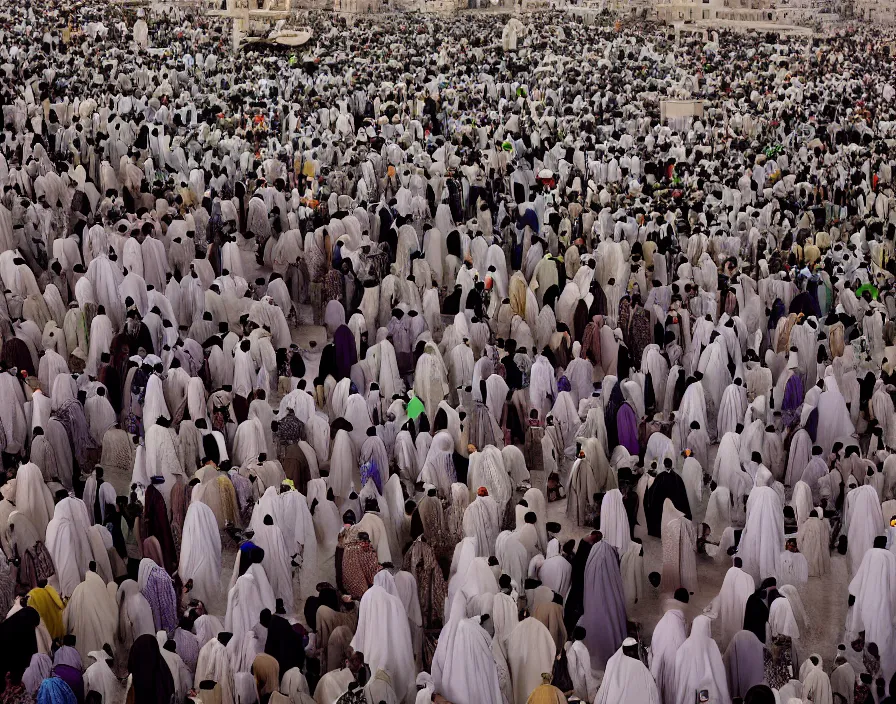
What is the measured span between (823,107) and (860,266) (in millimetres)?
10554

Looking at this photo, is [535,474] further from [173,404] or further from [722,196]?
[722,196]

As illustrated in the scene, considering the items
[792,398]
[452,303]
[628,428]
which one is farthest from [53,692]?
[452,303]

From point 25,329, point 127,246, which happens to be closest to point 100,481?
point 25,329

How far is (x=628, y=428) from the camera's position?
30.6 feet

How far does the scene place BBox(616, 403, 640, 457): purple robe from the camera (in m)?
9.28

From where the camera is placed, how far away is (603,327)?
35.8 ft

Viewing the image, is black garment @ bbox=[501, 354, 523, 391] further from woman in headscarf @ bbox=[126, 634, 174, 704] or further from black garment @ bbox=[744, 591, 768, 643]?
woman in headscarf @ bbox=[126, 634, 174, 704]

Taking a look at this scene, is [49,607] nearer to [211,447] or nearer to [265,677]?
[265,677]

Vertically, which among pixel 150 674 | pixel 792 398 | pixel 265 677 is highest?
pixel 792 398

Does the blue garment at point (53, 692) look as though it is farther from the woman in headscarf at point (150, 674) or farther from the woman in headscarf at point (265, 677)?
the woman in headscarf at point (265, 677)

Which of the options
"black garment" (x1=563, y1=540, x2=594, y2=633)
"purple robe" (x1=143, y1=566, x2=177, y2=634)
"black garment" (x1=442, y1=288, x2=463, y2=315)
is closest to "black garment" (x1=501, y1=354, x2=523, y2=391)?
"black garment" (x1=442, y1=288, x2=463, y2=315)

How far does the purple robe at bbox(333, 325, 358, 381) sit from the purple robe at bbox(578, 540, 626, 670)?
156 inches

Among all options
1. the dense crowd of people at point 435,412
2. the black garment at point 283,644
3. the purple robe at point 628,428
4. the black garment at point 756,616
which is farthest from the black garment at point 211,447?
the black garment at point 756,616

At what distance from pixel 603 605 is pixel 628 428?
7.24ft
